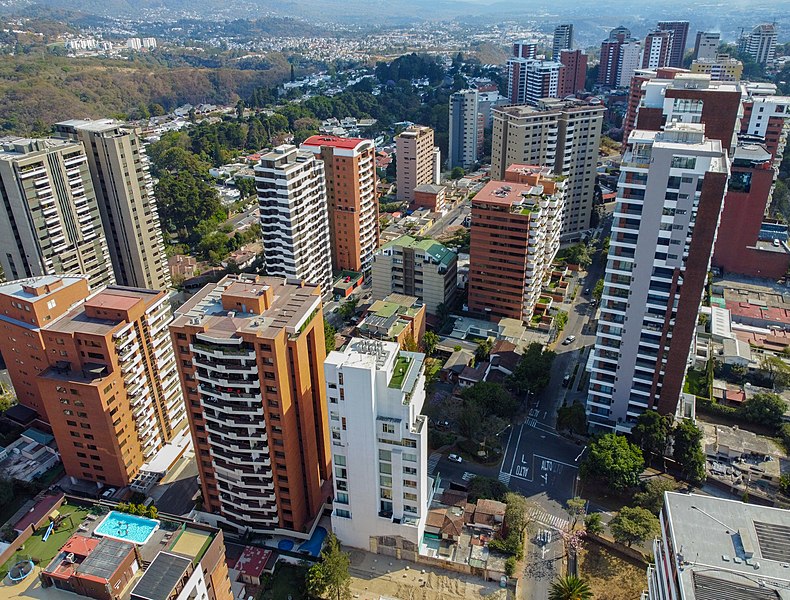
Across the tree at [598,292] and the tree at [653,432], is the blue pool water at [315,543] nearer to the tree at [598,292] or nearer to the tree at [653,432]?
the tree at [653,432]

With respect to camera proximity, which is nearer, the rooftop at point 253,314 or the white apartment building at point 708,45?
the rooftop at point 253,314

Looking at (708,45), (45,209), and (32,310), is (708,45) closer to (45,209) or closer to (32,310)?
(45,209)

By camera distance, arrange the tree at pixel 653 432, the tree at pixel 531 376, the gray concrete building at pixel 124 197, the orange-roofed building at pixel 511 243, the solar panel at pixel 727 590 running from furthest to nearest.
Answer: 1. the orange-roofed building at pixel 511 243
2. the gray concrete building at pixel 124 197
3. the tree at pixel 531 376
4. the tree at pixel 653 432
5. the solar panel at pixel 727 590

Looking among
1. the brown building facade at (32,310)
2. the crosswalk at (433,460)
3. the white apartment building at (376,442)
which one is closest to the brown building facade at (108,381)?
the brown building facade at (32,310)

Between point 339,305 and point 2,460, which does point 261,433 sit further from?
point 339,305

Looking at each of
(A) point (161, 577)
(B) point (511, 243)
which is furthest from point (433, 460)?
(B) point (511, 243)

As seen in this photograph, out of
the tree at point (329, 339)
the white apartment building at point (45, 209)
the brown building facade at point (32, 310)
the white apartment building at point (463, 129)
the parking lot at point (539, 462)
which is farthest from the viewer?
the white apartment building at point (463, 129)

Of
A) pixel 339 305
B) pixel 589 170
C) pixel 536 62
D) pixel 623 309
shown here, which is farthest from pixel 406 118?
pixel 623 309
